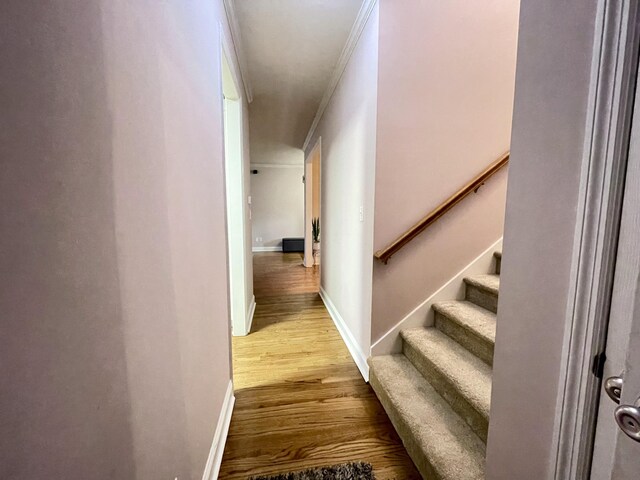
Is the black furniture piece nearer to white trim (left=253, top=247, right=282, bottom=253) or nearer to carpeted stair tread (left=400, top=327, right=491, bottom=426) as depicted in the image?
white trim (left=253, top=247, right=282, bottom=253)

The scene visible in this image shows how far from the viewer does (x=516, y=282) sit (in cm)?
69

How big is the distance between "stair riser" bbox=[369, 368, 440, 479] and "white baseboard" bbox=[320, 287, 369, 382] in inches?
7.5

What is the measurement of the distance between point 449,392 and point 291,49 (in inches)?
105

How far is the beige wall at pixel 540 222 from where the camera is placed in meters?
0.54

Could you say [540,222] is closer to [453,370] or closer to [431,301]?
[453,370]

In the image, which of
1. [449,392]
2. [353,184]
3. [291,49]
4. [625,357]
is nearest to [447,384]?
[449,392]

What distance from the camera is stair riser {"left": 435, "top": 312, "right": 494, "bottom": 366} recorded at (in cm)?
145

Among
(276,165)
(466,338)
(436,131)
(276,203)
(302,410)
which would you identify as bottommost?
(302,410)

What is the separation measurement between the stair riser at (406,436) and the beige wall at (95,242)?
3.15 feet

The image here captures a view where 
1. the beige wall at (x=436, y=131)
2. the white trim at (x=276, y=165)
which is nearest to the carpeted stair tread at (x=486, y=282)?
the beige wall at (x=436, y=131)

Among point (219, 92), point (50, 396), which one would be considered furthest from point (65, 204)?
point (219, 92)

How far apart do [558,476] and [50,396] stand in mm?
930

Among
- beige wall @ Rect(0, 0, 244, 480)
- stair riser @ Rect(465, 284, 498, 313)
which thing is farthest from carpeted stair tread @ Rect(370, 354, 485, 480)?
beige wall @ Rect(0, 0, 244, 480)

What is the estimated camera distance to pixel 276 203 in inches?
306
